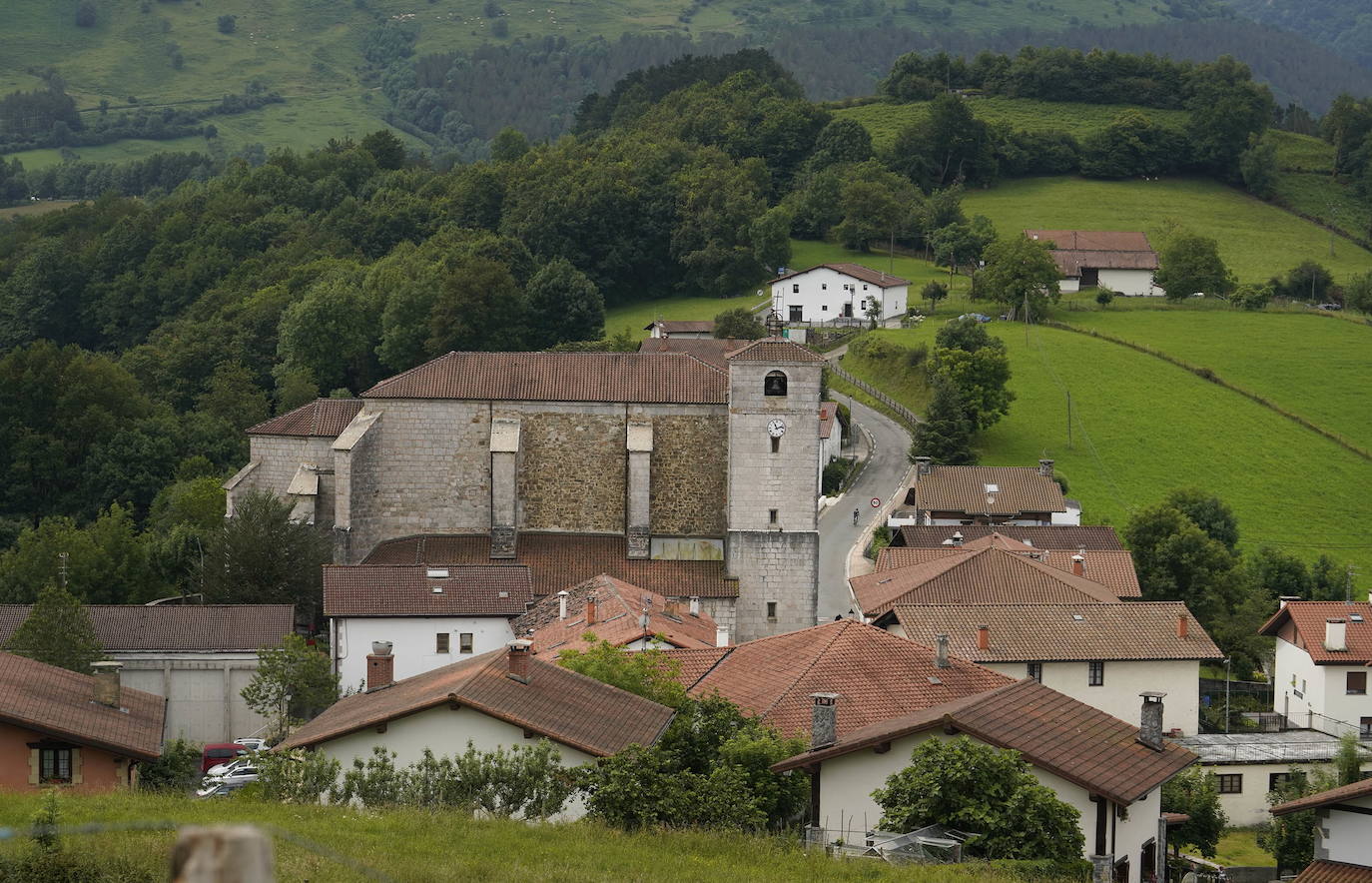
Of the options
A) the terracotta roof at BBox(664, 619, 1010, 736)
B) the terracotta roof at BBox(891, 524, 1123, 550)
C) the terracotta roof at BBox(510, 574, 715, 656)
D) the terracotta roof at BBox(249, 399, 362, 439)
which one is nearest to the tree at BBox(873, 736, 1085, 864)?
the terracotta roof at BBox(664, 619, 1010, 736)

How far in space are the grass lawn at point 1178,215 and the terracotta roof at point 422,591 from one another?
8293 centimetres

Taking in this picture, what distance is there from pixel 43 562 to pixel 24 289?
68.3 m

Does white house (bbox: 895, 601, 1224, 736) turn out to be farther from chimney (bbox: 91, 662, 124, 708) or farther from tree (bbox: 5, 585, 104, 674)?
chimney (bbox: 91, 662, 124, 708)

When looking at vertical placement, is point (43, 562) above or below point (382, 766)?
below

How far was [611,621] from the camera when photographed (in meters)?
41.9

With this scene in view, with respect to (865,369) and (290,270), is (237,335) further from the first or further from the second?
(865,369)

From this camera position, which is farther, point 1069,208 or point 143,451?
point 1069,208

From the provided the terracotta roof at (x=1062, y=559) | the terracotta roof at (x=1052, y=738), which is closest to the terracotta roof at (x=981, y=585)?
the terracotta roof at (x=1062, y=559)

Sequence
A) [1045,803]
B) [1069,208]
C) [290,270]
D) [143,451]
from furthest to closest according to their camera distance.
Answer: [1069,208]
[290,270]
[143,451]
[1045,803]

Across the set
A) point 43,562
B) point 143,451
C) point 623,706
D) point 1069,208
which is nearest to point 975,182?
point 1069,208

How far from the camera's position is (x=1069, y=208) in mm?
134500

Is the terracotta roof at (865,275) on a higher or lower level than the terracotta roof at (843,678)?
lower

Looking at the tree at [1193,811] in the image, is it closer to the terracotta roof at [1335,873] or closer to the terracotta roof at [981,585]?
the terracotta roof at [1335,873]

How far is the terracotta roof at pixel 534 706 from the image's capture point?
27.0 meters
